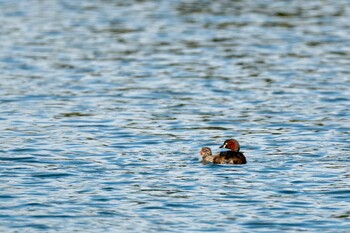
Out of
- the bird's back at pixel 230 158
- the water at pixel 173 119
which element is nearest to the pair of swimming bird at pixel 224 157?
the bird's back at pixel 230 158

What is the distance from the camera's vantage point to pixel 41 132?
2256 centimetres

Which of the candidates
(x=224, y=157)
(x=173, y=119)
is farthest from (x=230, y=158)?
(x=173, y=119)

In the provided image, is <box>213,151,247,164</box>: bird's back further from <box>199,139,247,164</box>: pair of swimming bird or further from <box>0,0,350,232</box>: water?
<box>0,0,350,232</box>: water

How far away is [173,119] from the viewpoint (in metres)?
24.0

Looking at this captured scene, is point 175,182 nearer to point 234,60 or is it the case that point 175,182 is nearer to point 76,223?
point 76,223

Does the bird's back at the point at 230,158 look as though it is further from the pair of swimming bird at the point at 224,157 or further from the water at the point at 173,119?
the water at the point at 173,119

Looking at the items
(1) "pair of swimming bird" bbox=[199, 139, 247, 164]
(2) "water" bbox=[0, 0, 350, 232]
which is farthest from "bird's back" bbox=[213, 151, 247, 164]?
(2) "water" bbox=[0, 0, 350, 232]

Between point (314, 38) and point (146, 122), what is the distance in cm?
1460

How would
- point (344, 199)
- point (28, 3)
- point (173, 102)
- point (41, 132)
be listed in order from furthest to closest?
point (28, 3) → point (173, 102) → point (41, 132) → point (344, 199)

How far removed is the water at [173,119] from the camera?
1623cm

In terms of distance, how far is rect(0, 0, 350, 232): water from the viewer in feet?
53.3

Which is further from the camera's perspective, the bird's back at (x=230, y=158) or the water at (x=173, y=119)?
the bird's back at (x=230, y=158)

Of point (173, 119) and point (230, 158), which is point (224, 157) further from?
point (173, 119)

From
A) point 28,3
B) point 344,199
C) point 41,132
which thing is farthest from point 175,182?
point 28,3
